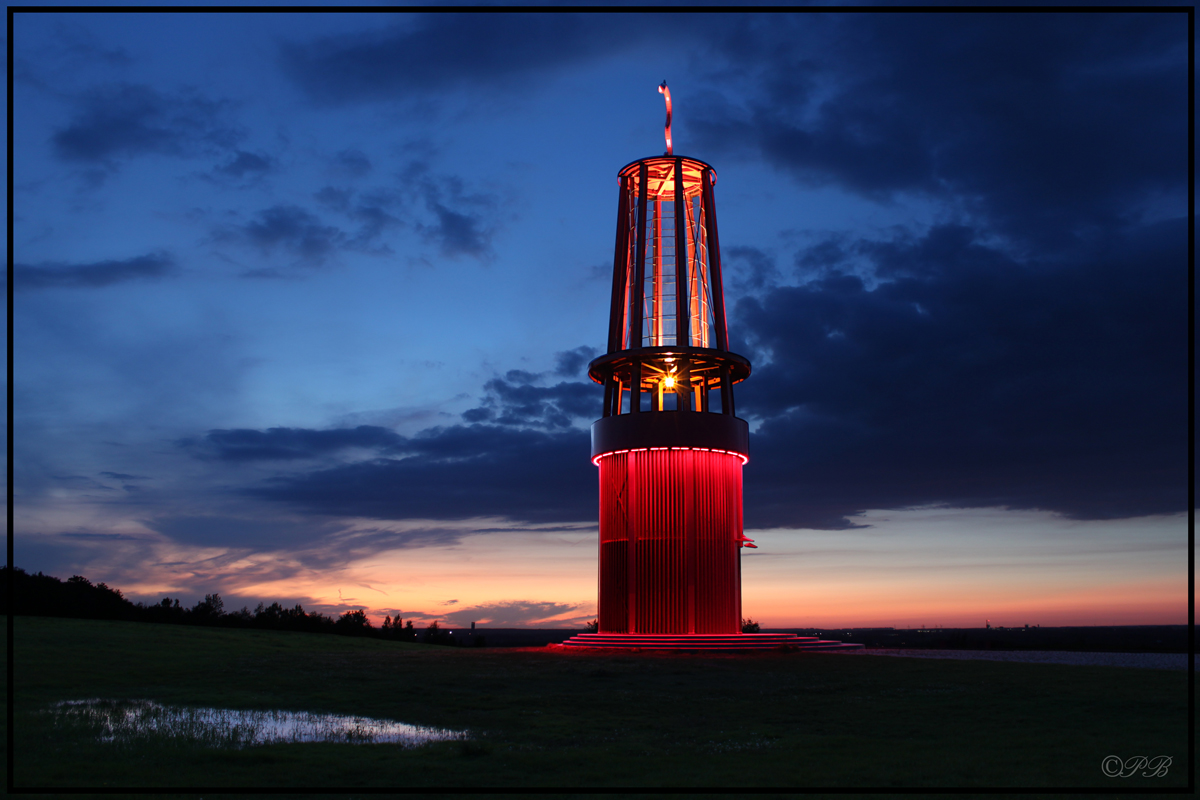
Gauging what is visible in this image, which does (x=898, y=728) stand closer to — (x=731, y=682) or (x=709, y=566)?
(x=731, y=682)

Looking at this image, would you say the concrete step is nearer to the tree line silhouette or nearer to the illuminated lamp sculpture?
the illuminated lamp sculpture

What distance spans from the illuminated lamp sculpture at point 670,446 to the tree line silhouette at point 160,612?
1563 centimetres

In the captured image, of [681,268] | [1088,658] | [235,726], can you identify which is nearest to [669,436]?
[681,268]

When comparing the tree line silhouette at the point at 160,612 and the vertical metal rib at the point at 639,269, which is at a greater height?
the vertical metal rib at the point at 639,269

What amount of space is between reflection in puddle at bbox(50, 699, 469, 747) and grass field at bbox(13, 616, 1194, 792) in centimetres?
40

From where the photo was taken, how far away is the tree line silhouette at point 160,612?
45.3 metres

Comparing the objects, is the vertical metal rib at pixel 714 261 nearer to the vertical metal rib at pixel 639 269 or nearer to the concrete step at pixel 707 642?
the vertical metal rib at pixel 639 269

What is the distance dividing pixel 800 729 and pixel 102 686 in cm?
1291

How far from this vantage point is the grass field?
9.45 metres

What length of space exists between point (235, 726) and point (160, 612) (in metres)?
38.8

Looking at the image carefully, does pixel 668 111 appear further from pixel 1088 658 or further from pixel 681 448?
pixel 1088 658

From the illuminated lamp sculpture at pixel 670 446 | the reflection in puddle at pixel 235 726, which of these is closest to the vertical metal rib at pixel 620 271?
the illuminated lamp sculpture at pixel 670 446

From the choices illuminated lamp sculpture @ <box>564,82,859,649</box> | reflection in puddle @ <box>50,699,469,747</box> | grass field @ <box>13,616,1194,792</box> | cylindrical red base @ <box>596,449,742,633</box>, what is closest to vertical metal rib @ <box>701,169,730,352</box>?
illuminated lamp sculpture @ <box>564,82,859,649</box>

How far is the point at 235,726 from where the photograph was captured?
40.7ft
